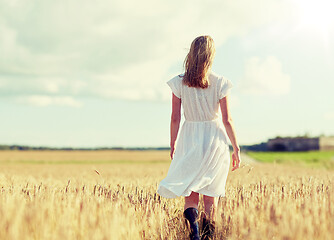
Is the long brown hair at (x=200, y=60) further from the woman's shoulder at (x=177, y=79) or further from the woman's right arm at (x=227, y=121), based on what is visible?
the woman's right arm at (x=227, y=121)

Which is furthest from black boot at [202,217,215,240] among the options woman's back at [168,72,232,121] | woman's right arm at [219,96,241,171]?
woman's back at [168,72,232,121]

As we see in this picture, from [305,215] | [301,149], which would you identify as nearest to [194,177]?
[305,215]

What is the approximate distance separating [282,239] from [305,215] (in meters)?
0.45

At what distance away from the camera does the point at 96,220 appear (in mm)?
2811

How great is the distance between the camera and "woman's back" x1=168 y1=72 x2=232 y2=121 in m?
3.75

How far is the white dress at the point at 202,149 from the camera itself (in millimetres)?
3711

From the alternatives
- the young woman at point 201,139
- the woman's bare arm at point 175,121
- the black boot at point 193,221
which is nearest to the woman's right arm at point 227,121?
the young woman at point 201,139

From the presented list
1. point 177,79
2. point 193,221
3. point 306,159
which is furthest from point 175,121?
point 306,159

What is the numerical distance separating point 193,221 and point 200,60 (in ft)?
5.32

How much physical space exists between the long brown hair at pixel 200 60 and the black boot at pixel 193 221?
4.25ft

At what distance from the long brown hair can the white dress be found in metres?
0.10

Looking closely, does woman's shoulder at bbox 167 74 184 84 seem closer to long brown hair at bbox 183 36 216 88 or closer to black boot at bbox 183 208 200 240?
long brown hair at bbox 183 36 216 88

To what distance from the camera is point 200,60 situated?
3662 mm

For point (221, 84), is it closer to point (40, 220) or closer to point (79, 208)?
point (79, 208)
